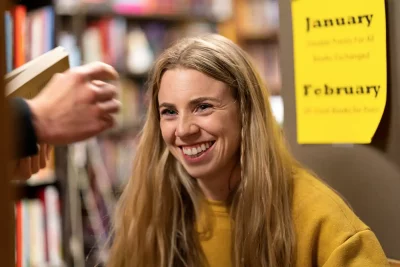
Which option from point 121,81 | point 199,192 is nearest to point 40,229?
point 121,81

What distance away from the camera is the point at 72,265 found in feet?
9.45

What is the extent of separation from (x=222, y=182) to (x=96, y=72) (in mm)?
602

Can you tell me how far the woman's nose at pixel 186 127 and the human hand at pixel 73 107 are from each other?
1.37 feet

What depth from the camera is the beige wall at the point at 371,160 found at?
3.80 feet

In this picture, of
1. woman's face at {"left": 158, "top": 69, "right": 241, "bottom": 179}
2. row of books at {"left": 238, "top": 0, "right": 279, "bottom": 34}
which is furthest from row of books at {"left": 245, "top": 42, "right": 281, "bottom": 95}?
woman's face at {"left": 158, "top": 69, "right": 241, "bottom": 179}

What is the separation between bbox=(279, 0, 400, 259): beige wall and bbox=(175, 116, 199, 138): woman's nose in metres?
0.26

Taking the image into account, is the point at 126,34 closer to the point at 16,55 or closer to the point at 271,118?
the point at 16,55

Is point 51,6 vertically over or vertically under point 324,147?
over

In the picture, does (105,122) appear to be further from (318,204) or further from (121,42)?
(121,42)

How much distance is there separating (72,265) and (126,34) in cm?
126

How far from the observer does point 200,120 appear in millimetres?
1312

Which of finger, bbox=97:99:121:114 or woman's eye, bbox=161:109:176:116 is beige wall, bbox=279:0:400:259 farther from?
finger, bbox=97:99:121:114

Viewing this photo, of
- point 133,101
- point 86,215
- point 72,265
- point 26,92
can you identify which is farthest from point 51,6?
point 26,92

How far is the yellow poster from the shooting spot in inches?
46.5
